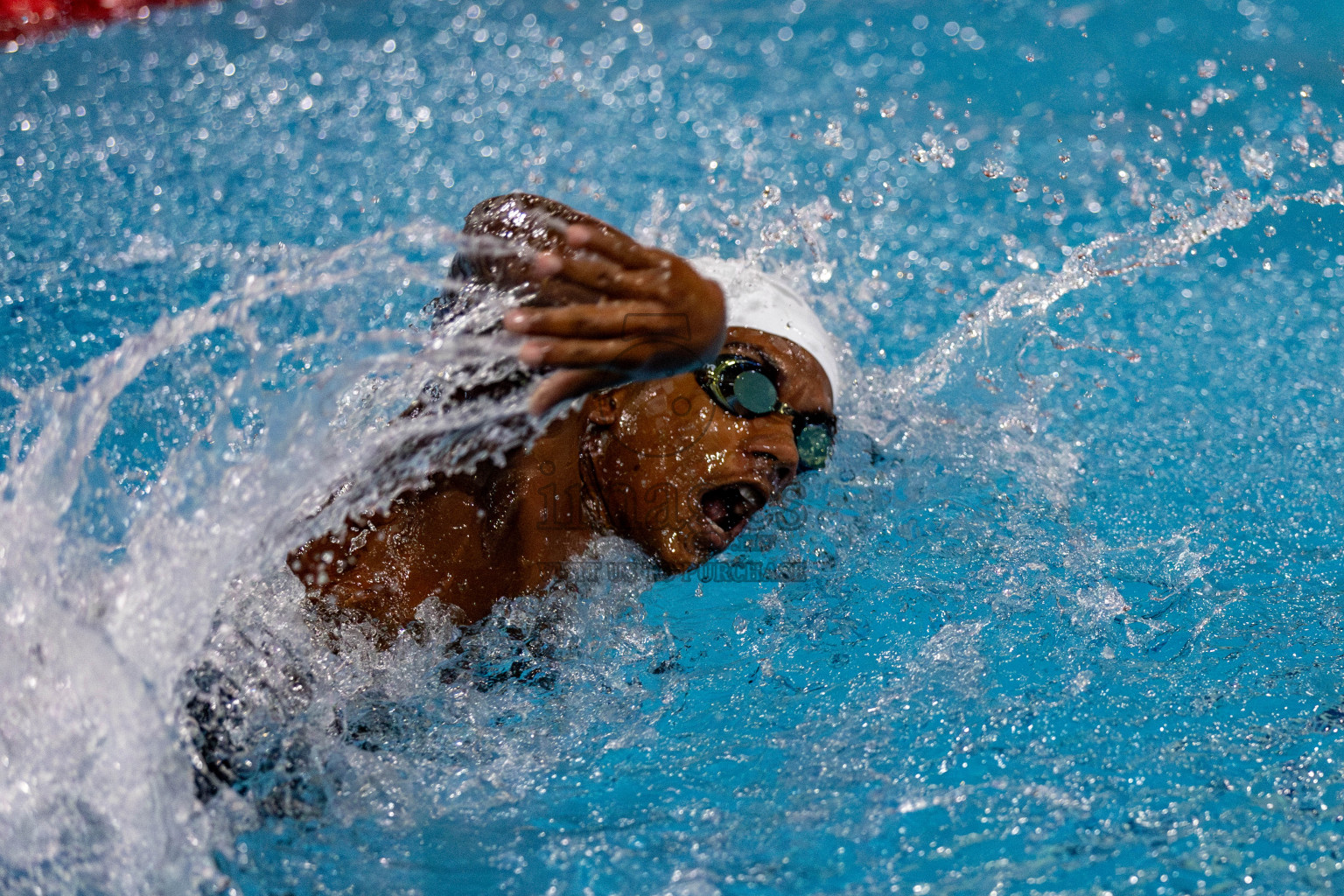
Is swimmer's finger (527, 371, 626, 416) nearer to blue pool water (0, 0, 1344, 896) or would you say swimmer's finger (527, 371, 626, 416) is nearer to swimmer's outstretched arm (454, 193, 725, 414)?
swimmer's outstretched arm (454, 193, 725, 414)

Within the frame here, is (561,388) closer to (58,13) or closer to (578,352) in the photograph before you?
(578,352)

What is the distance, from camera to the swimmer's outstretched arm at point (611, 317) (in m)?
1.45

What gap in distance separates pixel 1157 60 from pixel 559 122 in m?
2.24

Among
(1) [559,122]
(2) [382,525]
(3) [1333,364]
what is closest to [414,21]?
(1) [559,122]

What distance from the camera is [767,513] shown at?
2578 millimetres

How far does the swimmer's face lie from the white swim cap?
0.68 feet

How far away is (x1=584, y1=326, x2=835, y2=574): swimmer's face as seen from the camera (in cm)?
196

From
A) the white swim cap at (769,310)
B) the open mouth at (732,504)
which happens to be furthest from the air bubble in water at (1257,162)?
the open mouth at (732,504)

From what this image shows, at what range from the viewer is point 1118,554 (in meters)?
2.58

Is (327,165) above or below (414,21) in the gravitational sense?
below

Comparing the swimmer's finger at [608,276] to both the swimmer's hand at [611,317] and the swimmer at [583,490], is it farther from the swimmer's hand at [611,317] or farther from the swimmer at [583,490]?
the swimmer at [583,490]

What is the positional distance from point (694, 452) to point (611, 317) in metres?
0.54

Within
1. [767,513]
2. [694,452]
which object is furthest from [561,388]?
[767,513]

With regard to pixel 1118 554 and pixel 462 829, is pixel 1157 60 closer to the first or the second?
pixel 1118 554
